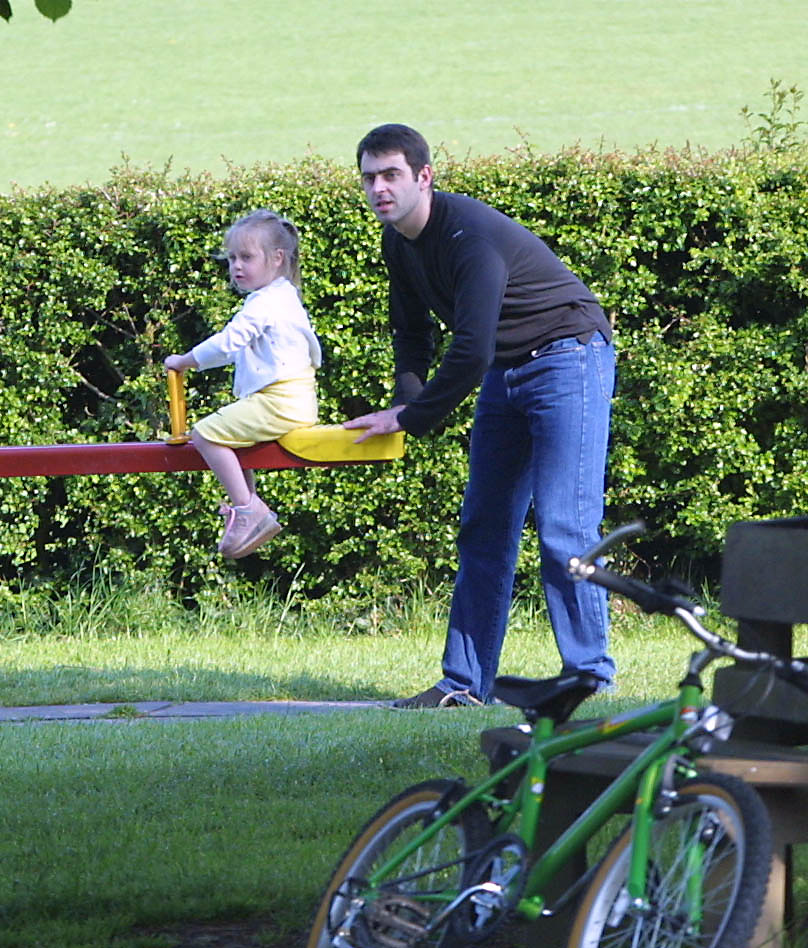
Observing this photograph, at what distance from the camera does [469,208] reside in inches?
202

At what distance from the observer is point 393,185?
4.97 metres

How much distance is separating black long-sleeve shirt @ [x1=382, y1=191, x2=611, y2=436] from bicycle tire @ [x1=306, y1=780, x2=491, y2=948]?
227 centimetres

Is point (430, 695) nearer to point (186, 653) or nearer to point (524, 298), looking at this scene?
point (524, 298)

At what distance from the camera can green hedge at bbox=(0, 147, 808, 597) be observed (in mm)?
8273

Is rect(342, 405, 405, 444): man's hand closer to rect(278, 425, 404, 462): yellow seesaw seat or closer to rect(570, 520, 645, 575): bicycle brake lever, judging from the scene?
rect(278, 425, 404, 462): yellow seesaw seat

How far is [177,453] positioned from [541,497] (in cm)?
131

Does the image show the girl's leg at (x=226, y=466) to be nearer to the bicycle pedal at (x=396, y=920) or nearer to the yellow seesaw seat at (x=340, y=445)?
the yellow seesaw seat at (x=340, y=445)

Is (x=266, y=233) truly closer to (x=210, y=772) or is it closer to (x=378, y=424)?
(x=378, y=424)

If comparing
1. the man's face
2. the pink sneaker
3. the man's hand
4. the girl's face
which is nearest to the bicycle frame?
the man's hand

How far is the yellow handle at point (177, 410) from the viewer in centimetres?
541

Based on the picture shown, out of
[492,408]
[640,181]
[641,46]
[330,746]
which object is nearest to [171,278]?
[640,181]

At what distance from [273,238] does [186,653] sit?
9.60 ft

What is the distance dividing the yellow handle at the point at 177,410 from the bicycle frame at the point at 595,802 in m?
2.79

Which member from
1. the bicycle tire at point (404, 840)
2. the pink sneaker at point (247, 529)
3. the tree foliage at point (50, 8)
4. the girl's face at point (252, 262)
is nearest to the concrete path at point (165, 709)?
the pink sneaker at point (247, 529)
